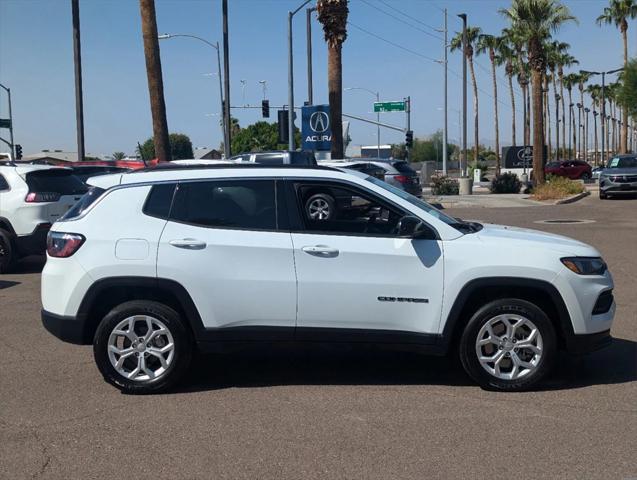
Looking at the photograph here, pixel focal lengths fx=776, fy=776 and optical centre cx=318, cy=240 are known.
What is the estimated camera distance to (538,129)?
33.3 metres

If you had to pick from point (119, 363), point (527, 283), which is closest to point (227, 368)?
point (119, 363)

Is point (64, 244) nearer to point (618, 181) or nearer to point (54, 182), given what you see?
point (54, 182)

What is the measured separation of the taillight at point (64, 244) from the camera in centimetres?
613

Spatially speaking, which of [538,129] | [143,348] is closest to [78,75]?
[538,129]

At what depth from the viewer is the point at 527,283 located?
5977mm

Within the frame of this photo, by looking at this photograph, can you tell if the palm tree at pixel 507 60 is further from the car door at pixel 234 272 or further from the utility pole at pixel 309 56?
the car door at pixel 234 272

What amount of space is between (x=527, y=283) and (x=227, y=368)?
→ 9.10ft

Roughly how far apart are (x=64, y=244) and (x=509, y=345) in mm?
3605

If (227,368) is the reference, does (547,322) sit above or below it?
above

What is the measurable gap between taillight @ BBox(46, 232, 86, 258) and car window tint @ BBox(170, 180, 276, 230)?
768 mm

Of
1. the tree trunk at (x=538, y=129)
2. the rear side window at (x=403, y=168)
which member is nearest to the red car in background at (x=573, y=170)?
the tree trunk at (x=538, y=129)

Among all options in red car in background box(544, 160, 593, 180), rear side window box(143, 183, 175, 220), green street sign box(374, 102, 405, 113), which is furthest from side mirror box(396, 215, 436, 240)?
red car in background box(544, 160, 593, 180)

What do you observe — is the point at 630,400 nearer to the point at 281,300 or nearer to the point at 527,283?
the point at 527,283

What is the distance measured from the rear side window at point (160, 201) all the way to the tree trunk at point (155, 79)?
14.2m
